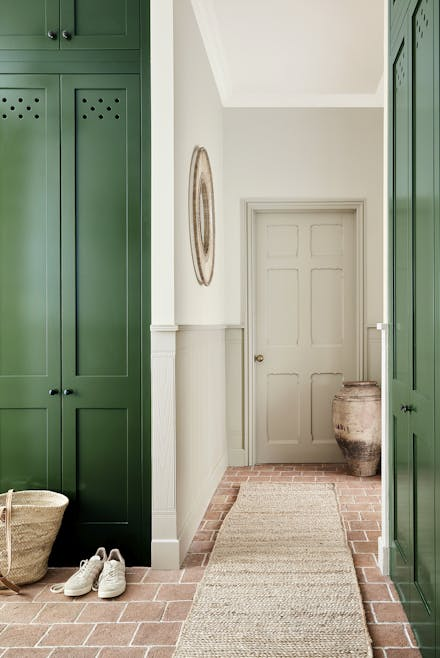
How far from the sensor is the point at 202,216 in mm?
3879

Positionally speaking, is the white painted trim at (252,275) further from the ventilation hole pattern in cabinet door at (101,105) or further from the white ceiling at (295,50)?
the ventilation hole pattern in cabinet door at (101,105)

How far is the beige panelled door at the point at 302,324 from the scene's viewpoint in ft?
16.8

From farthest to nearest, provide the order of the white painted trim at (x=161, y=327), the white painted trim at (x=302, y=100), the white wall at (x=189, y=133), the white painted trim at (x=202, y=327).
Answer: the white painted trim at (x=302, y=100), the white painted trim at (x=202, y=327), the white wall at (x=189, y=133), the white painted trim at (x=161, y=327)

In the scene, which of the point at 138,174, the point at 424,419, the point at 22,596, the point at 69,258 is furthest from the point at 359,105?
the point at 22,596

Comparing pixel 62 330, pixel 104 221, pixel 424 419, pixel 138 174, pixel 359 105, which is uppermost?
pixel 359 105

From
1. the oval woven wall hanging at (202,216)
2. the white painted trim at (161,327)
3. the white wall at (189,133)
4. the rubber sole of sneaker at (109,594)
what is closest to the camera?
the rubber sole of sneaker at (109,594)

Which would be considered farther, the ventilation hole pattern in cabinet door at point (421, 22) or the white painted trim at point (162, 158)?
the white painted trim at point (162, 158)

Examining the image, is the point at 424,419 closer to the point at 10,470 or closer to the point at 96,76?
the point at 10,470

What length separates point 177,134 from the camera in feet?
9.81

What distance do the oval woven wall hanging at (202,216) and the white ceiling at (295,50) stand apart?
810 millimetres

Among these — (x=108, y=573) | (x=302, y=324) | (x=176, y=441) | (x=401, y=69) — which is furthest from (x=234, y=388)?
(x=401, y=69)

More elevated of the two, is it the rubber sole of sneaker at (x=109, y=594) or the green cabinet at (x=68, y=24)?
the green cabinet at (x=68, y=24)

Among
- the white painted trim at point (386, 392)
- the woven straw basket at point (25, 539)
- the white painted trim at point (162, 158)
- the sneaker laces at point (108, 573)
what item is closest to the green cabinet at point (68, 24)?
the white painted trim at point (162, 158)

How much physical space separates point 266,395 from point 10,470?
2.64 m
